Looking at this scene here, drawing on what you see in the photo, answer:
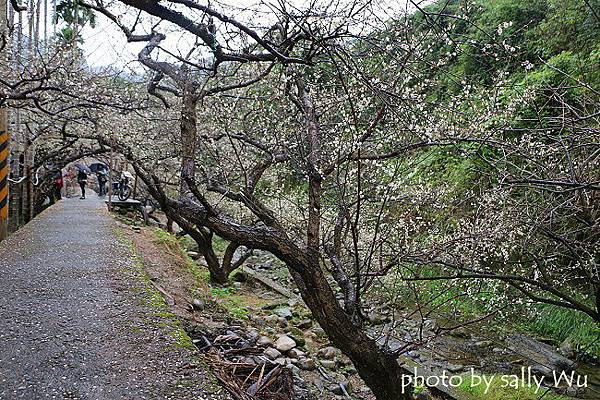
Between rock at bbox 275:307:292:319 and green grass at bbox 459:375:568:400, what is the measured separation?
3.87 metres

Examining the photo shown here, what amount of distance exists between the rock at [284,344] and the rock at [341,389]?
95cm

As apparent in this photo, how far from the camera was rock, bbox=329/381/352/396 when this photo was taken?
20.5 feet

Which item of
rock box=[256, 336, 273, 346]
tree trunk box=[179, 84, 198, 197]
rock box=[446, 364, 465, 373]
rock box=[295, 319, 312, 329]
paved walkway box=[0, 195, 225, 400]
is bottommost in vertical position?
rock box=[446, 364, 465, 373]

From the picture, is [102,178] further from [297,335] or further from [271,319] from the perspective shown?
[297,335]

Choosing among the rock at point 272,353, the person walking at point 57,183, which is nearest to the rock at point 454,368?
the rock at point 272,353

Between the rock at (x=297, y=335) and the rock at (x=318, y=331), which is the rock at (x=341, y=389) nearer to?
the rock at (x=297, y=335)

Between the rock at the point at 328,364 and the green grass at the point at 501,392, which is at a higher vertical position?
the green grass at the point at 501,392

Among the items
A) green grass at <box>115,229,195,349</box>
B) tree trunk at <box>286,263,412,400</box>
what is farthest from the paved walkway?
tree trunk at <box>286,263,412,400</box>

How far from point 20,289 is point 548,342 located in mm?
8516

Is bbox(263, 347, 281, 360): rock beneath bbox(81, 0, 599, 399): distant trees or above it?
beneath

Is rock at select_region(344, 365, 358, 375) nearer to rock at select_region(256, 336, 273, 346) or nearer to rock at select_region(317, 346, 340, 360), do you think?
rock at select_region(317, 346, 340, 360)

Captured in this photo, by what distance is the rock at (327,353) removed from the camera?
24.6 feet

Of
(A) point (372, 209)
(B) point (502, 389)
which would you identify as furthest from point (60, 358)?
(A) point (372, 209)

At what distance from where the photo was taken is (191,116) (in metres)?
4.97
